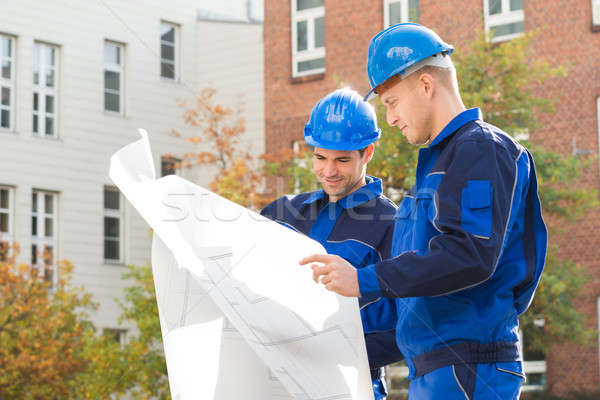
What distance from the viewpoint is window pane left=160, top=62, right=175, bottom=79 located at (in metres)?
26.5

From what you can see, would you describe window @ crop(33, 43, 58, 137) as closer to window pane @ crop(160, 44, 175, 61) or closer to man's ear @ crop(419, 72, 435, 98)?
window pane @ crop(160, 44, 175, 61)

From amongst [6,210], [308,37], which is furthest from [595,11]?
[6,210]

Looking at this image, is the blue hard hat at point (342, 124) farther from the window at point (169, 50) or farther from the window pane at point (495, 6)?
the window at point (169, 50)

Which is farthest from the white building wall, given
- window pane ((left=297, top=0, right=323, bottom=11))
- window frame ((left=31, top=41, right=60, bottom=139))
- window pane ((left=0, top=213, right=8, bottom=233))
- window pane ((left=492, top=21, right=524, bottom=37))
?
window pane ((left=492, top=21, right=524, bottom=37))

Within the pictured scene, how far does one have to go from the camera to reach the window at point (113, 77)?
83.1ft

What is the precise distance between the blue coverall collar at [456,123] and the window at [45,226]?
21128 millimetres

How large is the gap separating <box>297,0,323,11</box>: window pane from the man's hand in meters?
20.6

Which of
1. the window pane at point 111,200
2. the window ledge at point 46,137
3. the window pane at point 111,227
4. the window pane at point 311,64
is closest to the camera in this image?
the window pane at point 311,64

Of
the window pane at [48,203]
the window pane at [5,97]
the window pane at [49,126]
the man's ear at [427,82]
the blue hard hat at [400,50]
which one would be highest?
the window pane at [5,97]

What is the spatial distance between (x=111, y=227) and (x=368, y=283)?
23.0 metres

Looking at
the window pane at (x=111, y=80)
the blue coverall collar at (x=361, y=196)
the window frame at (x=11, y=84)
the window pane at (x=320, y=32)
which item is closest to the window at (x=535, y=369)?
the window pane at (x=320, y=32)

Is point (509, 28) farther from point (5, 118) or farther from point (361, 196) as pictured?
point (361, 196)

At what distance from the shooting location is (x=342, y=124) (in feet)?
12.1

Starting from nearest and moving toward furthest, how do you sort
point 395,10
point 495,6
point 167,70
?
point 495,6 → point 395,10 → point 167,70
